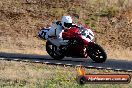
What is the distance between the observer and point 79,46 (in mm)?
21188

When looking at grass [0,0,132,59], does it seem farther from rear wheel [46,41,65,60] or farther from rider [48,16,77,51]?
rider [48,16,77,51]

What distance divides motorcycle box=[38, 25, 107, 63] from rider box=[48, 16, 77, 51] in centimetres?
15

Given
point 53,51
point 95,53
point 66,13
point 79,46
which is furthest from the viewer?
point 66,13

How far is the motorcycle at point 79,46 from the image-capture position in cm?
2066

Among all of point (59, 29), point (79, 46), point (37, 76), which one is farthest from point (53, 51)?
point (37, 76)

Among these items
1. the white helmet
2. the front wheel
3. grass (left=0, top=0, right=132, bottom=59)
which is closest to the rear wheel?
the white helmet

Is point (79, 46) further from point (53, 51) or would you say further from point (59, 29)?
point (53, 51)

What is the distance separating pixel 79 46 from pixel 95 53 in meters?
0.85

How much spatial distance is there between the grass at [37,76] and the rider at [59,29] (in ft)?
6.67

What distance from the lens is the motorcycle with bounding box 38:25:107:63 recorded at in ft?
67.8

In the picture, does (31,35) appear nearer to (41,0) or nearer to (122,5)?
(41,0)

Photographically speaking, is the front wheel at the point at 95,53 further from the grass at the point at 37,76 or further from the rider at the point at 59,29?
the grass at the point at 37,76

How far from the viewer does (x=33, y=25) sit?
114 feet

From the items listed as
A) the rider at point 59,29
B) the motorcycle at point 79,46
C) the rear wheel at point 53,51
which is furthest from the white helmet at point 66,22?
the rear wheel at point 53,51
